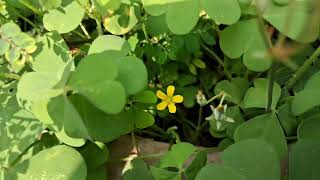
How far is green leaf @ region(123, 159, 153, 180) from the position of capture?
1.29 meters

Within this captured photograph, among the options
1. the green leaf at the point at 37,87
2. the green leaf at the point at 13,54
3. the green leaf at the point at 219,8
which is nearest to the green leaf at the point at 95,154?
the green leaf at the point at 37,87

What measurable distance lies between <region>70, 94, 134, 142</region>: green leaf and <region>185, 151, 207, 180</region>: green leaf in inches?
6.8

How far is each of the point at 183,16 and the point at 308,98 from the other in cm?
34

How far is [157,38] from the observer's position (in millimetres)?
1398

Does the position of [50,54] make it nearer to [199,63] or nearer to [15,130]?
[15,130]

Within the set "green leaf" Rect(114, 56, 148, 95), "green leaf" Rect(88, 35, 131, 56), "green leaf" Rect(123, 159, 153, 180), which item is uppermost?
"green leaf" Rect(88, 35, 131, 56)

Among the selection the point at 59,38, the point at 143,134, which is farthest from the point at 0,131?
the point at 143,134

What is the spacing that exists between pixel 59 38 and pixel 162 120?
1.37 feet

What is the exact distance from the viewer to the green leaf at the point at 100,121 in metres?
1.20

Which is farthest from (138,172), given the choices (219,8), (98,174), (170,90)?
(219,8)

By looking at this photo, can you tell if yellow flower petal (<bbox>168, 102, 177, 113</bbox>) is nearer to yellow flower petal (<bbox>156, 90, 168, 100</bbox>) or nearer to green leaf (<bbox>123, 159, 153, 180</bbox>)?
yellow flower petal (<bbox>156, 90, 168, 100</bbox>)

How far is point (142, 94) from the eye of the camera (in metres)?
1.31

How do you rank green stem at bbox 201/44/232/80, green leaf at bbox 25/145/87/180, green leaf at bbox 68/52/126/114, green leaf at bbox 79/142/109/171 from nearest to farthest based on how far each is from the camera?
green leaf at bbox 68/52/126/114, green leaf at bbox 25/145/87/180, green leaf at bbox 79/142/109/171, green stem at bbox 201/44/232/80

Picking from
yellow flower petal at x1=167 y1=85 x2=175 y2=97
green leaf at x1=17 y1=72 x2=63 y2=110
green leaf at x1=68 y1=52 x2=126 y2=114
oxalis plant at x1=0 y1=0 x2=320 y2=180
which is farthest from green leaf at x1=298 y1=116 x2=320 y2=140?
green leaf at x1=17 y1=72 x2=63 y2=110
